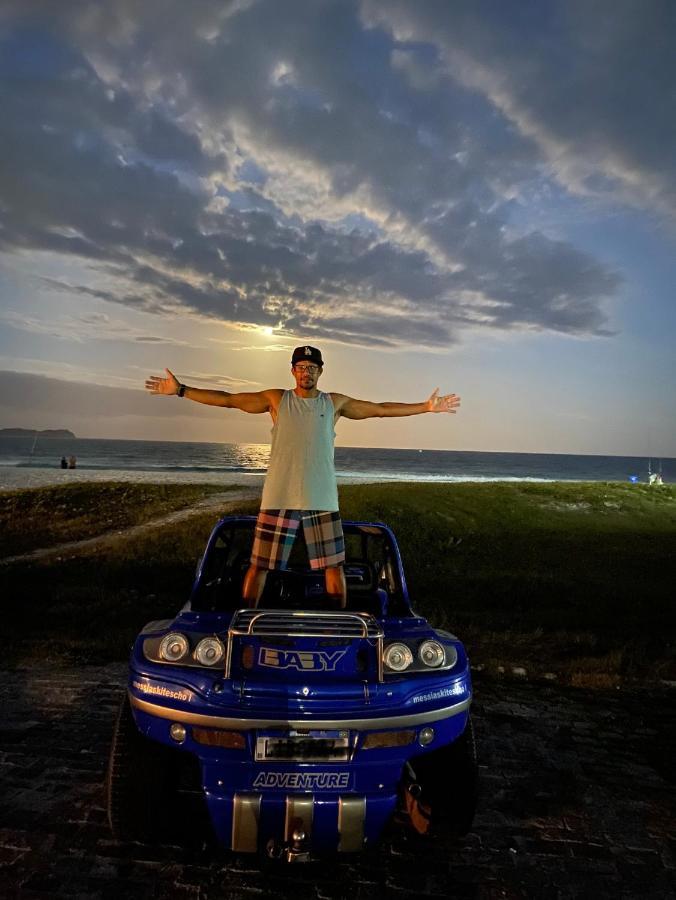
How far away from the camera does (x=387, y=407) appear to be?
16.0ft

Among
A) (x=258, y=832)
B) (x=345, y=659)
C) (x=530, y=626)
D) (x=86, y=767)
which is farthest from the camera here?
(x=530, y=626)

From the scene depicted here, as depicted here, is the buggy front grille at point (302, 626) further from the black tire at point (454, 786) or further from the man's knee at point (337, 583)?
the man's knee at point (337, 583)

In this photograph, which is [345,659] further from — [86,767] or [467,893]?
[86,767]

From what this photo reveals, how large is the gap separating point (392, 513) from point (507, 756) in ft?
52.7

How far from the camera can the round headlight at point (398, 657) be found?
3.17 metres

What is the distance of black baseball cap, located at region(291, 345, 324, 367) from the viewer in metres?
4.34

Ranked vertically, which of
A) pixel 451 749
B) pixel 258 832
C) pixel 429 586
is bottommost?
pixel 429 586

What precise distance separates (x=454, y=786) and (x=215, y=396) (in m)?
3.04

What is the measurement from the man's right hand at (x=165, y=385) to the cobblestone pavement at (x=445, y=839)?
2727 mm

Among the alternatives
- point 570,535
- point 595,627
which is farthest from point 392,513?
point 595,627

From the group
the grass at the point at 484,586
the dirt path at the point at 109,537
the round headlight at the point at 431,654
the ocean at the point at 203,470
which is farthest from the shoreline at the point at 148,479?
the round headlight at the point at 431,654

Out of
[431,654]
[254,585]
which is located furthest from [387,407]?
[431,654]

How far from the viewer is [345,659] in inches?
121

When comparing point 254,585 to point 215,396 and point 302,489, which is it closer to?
point 302,489
